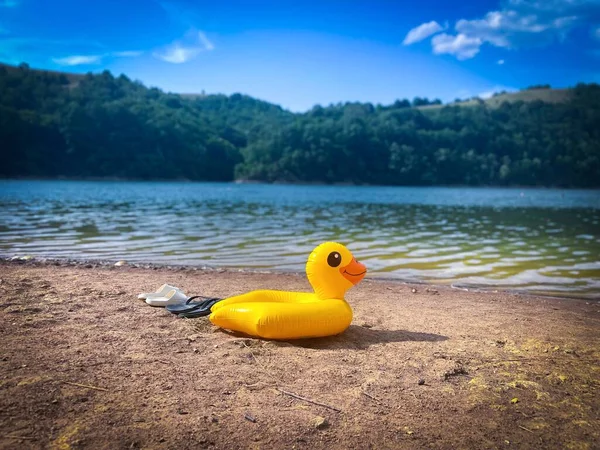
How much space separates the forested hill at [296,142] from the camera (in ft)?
348

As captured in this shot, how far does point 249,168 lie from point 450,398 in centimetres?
12184

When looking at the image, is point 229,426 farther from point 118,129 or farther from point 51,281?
point 118,129

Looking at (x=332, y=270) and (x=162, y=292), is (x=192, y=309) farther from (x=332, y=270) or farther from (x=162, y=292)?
(x=332, y=270)

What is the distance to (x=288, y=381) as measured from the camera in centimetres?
441

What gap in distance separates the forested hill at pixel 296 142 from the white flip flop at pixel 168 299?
104652 mm

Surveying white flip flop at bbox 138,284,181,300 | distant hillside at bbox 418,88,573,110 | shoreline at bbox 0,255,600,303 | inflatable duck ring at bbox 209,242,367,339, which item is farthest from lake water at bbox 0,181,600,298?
distant hillside at bbox 418,88,573,110

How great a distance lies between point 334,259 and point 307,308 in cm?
70

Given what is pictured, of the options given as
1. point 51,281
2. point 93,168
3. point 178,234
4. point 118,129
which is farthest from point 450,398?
point 118,129


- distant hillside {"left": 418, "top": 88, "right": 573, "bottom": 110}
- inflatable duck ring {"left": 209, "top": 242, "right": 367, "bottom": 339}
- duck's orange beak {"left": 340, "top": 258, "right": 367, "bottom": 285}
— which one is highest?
distant hillside {"left": 418, "top": 88, "right": 573, "bottom": 110}

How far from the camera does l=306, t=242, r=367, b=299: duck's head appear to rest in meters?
5.84

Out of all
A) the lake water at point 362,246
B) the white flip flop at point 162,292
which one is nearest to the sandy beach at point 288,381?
the white flip flop at point 162,292

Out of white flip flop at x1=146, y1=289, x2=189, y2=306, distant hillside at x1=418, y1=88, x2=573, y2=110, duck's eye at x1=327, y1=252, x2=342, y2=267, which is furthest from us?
distant hillside at x1=418, y1=88, x2=573, y2=110

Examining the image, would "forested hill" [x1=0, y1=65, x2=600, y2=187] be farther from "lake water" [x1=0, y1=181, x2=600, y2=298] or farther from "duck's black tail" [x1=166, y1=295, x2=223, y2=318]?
"duck's black tail" [x1=166, y1=295, x2=223, y2=318]

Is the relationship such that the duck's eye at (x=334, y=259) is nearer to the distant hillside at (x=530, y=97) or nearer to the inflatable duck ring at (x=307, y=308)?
the inflatable duck ring at (x=307, y=308)
